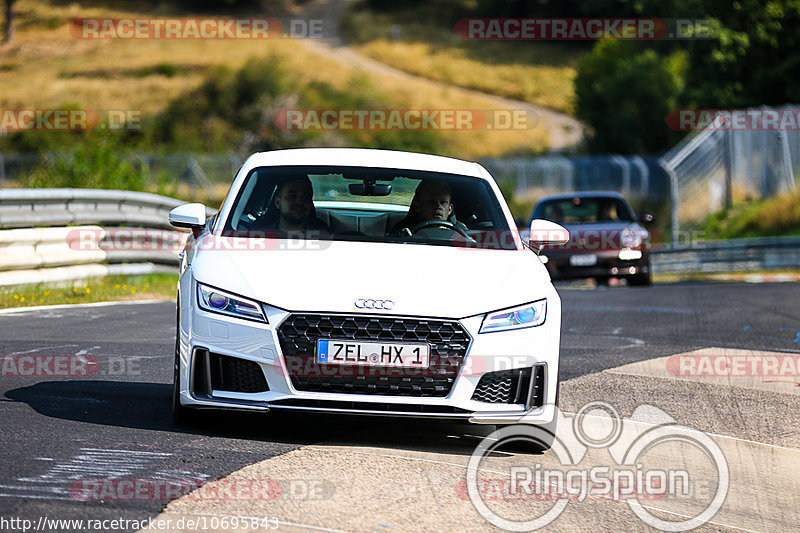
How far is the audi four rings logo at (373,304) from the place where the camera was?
20.6 feet

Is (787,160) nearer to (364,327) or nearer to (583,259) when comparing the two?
(583,259)

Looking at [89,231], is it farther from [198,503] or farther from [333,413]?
[198,503]

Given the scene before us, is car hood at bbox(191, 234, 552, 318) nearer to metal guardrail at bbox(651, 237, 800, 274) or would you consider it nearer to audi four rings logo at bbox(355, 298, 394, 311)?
audi four rings logo at bbox(355, 298, 394, 311)

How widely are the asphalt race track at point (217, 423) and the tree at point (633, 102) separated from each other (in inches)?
1864

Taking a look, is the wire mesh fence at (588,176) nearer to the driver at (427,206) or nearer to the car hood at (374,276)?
the driver at (427,206)

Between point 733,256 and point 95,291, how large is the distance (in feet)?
52.0

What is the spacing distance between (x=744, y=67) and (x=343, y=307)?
4121cm

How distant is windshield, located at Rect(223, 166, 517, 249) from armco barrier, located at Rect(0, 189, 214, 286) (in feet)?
20.9

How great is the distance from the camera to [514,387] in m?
6.57

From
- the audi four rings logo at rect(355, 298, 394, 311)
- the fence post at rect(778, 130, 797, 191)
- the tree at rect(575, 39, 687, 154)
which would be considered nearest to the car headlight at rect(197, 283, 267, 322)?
the audi four rings logo at rect(355, 298, 394, 311)

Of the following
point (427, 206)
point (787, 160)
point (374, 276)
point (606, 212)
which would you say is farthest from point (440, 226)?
point (787, 160)

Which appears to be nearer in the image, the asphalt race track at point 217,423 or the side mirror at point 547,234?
the asphalt race track at point 217,423

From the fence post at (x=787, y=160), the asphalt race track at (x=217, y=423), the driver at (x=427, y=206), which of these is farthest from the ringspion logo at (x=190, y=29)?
the driver at (x=427, y=206)

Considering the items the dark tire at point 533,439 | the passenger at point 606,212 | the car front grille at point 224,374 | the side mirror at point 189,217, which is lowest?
the dark tire at point 533,439
